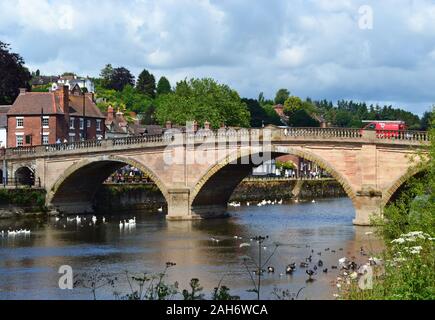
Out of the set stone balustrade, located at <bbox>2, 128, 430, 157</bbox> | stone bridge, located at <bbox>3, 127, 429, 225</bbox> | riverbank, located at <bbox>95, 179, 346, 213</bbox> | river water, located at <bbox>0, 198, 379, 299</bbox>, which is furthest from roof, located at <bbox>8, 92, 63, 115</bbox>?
river water, located at <bbox>0, 198, 379, 299</bbox>

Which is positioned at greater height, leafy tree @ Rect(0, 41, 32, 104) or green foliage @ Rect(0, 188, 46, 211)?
leafy tree @ Rect(0, 41, 32, 104)

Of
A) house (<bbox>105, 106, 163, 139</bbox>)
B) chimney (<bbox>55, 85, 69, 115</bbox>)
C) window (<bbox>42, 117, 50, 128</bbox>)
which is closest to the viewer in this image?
window (<bbox>42, 117, 50, 128</bbox>)

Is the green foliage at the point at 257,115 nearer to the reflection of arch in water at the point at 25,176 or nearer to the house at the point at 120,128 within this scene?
the house at the point at 120,128

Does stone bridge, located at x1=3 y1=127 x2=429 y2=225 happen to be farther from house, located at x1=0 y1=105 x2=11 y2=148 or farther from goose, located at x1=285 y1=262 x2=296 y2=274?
house, located at x1=0 y1=105 x2=11 y2=148

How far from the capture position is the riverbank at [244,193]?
78.2m

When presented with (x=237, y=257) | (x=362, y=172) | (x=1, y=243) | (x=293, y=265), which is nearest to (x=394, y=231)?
(x=293, y=265)

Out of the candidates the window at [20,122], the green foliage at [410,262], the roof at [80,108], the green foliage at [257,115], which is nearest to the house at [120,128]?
the roof at [80,108]

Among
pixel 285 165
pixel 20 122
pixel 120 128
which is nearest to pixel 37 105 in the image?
pixel 20 122

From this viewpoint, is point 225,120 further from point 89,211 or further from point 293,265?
point 293,265

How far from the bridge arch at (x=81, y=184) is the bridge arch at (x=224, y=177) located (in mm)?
7358

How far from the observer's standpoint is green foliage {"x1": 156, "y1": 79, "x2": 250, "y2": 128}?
104 meters

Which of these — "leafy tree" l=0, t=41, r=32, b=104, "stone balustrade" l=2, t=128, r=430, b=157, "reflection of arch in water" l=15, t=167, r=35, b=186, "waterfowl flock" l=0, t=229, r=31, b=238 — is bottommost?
"waterfowl flock" l=0, t=229, r=31, b=238

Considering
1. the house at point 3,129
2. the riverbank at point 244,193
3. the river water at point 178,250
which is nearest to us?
the river water at point 178,250

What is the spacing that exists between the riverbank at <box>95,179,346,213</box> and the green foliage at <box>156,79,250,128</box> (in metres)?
10.4
